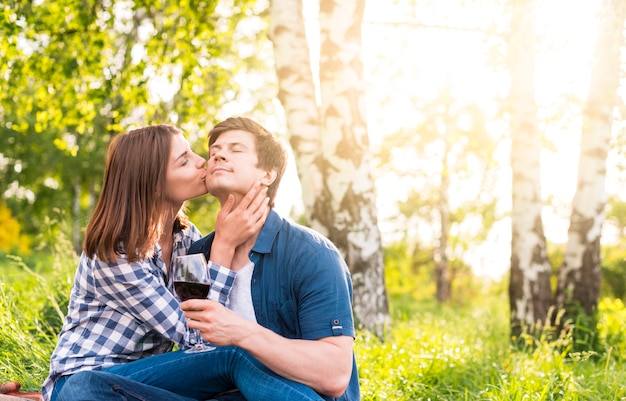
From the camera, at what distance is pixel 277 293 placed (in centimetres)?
298

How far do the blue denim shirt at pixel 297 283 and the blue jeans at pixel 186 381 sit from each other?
27 cm

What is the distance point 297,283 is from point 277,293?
128mm

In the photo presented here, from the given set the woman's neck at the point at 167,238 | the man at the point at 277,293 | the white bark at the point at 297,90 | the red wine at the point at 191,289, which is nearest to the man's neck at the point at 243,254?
the man at the point at 277,293

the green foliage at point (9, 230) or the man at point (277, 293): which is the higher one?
the man at point (277, 293)

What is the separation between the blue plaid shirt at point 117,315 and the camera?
2904 millimetres

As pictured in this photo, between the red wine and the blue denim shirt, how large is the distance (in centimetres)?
54

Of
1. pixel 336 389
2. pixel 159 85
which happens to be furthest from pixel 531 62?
pixel 336 389

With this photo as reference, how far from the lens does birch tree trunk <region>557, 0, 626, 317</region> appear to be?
22.1 feet

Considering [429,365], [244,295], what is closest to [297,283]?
[244,295]

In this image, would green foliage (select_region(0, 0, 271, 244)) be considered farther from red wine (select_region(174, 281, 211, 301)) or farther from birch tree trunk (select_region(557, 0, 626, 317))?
red wine (select_region(174, 281, 211, 301))

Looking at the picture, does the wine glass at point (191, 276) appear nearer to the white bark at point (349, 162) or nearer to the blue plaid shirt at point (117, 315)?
the blue plaid shirt at point (117, 315)

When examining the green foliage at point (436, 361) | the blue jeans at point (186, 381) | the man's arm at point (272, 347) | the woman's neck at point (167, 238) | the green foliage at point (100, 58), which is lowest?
the green foliage at point (436, 361)

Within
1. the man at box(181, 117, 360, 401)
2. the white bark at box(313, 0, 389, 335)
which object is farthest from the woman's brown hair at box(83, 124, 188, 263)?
the white bark at box(313, 0, 389, 335)

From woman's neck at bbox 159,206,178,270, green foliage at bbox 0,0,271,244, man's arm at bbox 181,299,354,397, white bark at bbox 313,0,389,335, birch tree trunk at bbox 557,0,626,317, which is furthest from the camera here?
green foliage at bbox 0,0,271,244
